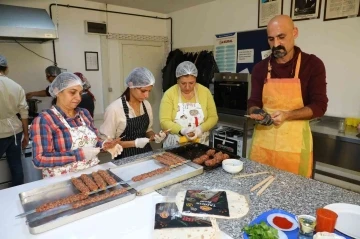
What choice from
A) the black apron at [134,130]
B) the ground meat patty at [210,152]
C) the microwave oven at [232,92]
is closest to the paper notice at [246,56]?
the microwave oven at [232,92]

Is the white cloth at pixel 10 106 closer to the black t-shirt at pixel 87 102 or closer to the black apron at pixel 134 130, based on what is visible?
the black t-shirt at pixel 87 102

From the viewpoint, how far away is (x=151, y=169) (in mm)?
1606

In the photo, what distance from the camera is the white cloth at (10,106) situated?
270 centimetres

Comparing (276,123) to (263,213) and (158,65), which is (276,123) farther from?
(158,65)

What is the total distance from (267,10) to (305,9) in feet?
1.70

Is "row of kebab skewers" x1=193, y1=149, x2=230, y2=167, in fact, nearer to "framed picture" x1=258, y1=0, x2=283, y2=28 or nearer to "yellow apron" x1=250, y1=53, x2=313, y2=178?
Result: "yellow apron" x1=250, y1=53, x2=313, y2=178

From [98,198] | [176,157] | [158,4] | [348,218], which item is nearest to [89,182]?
[98,198]

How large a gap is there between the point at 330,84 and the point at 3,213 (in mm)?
3355

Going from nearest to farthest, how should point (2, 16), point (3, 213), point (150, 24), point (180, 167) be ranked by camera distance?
point (3, 213)
point (180, 167)
point (2, 16)
point (150, 24)

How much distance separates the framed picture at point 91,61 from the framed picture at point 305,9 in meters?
3.15

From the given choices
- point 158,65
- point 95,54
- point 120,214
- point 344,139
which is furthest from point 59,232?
point 158,65

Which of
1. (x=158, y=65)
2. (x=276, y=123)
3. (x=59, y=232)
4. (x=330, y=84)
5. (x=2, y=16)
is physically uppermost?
(x=2, y=16)

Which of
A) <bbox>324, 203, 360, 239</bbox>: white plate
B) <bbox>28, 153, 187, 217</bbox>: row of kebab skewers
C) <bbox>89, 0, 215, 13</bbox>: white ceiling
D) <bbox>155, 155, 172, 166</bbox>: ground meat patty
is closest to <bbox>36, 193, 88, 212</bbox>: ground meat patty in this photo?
<bbox>28, 153, 187, 217</bbox>: row of kebab skewers

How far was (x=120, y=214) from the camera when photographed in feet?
3.68
